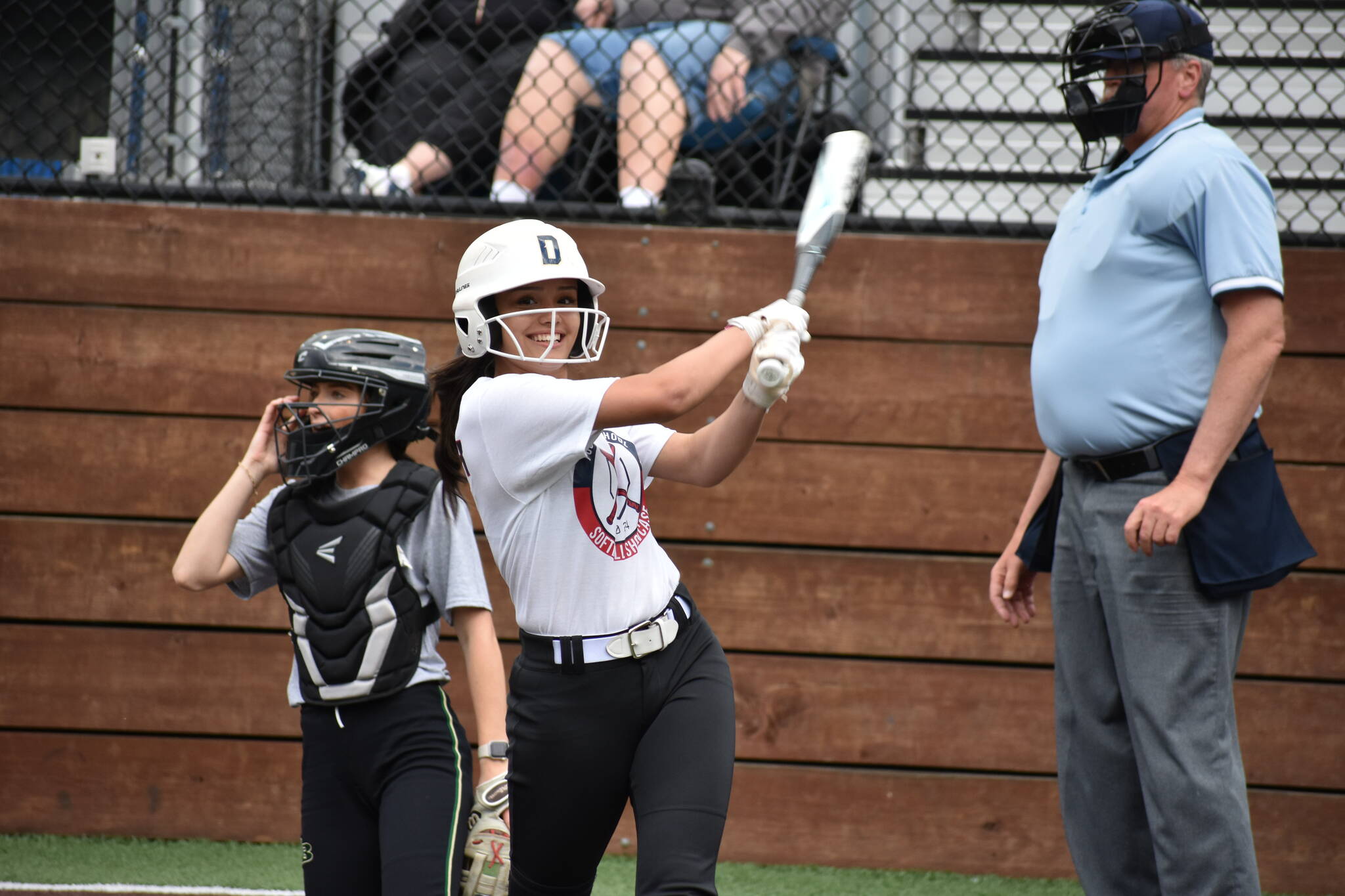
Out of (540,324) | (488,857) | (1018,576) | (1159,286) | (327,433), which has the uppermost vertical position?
(1159,286)

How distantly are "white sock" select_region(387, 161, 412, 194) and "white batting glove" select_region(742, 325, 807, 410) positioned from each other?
8.13 feet

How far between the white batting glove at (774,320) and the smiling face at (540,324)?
41cm

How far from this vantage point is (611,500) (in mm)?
2414

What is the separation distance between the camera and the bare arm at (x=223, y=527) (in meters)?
2.88

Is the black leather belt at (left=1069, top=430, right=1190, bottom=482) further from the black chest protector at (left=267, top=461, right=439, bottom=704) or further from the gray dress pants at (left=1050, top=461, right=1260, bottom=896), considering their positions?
the black chest protector at (left=267, top=461, right=439, bottom=704)

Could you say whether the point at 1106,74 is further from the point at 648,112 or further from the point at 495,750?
the point at 495,750

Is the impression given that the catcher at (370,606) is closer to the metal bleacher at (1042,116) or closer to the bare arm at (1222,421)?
the bare arm at (1222,421)

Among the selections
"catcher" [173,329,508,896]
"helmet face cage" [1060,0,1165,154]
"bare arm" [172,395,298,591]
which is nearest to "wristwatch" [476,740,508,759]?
"catcher" [173,329,508,896]

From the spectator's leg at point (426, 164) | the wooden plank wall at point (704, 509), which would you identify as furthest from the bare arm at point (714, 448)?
the spectator's leg at point (426, 164)

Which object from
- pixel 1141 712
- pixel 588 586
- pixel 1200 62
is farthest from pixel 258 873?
pixel 1200 62

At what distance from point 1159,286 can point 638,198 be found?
2.01 meters

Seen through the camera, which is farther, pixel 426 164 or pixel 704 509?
pixel 426 164

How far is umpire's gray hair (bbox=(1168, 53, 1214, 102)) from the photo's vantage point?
2762 mm

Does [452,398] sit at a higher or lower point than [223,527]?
higher
